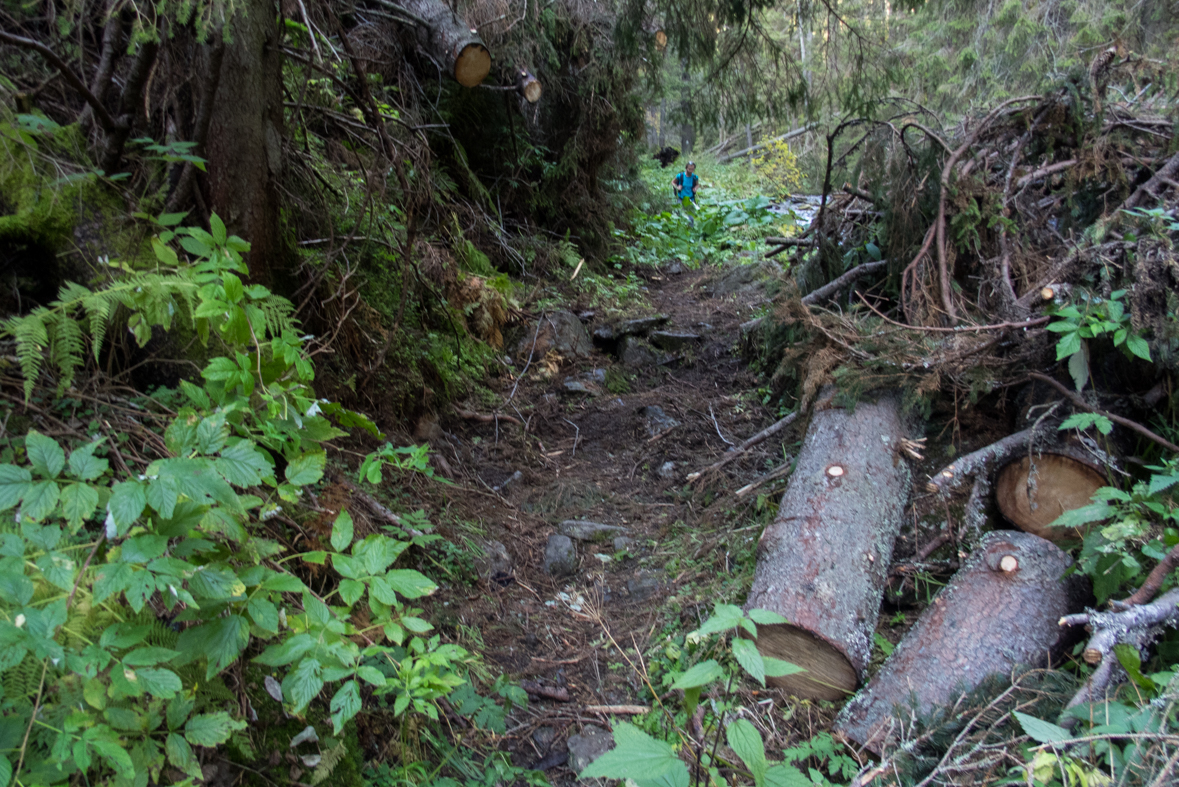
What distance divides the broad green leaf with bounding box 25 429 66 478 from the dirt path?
197 centimetres

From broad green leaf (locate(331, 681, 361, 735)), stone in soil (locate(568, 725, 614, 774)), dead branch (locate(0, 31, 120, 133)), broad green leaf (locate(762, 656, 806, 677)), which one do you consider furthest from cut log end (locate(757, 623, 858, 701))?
dead branch (locate(0, 31, 120, 133))

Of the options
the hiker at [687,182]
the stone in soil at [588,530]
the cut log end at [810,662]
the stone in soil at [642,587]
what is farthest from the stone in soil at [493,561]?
the hiker at [687,182]

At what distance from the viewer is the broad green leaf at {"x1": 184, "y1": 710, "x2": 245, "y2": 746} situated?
1486 mm

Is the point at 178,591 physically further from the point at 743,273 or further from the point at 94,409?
the point at 743,273

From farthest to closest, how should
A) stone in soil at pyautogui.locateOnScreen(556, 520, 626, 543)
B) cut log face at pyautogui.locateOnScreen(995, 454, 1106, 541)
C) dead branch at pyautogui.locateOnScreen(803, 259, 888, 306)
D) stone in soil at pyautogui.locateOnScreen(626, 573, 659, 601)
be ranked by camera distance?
1. dead branch at pyautogui.locateOnScreen(803, 259, 888, 306)
2. stone in soil at pyautogui.locateOnScreen(556, 520, 626, 543)
3. stone in soil at pyautogui.locateOnScreen(626, 573, 659, 601)
4. cut log face at pyautogui.locateOnScreen(995, 454, 1106, 541)

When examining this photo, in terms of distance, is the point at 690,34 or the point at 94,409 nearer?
the point at 94,409

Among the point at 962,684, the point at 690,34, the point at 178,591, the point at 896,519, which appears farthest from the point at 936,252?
the point at 178,591

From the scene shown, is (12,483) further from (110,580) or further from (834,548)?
(834,548)

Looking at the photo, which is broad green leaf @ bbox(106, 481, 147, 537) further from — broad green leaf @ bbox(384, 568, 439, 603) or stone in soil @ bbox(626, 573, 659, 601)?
stone in soil @ bbox(626, 573, 659, 601)

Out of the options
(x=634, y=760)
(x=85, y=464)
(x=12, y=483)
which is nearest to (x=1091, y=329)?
(x=634, y=760)

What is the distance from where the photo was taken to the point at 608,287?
8.11m

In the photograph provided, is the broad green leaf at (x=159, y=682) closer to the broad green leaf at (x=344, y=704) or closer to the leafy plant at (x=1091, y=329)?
the broad green leaf at (x=344, y=704)

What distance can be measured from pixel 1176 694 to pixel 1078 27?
42.9 feet

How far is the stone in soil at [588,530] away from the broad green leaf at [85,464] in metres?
2.93
